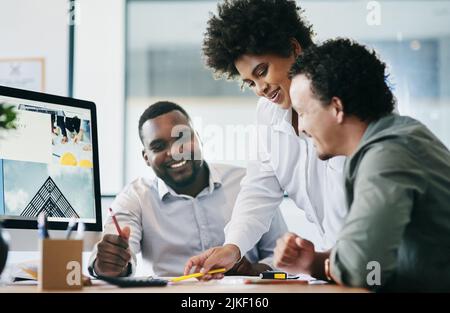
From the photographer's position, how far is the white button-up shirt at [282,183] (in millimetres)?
1854

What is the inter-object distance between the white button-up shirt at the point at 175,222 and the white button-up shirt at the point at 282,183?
0.73 ft

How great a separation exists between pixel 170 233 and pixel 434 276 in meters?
1.21

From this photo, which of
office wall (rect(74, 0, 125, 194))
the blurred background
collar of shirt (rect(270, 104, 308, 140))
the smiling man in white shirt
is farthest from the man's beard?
office wall (rect(74, 0, 125, 194))

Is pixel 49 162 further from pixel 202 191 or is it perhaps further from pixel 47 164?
pixel 202 191

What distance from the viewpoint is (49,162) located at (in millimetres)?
1619

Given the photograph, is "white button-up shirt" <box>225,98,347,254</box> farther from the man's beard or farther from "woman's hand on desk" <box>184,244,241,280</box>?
the man's beard

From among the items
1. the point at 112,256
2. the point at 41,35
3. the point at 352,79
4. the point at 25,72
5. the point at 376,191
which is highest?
the point at 41,35

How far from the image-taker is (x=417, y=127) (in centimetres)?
126

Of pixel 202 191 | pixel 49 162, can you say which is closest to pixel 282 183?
pixel 202 191

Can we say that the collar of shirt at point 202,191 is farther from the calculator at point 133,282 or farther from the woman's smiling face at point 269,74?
the calculator at point 133,282

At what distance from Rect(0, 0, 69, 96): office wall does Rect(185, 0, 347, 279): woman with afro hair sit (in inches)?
51.8

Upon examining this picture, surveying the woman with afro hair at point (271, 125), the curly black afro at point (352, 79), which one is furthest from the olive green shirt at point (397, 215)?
the woman with afro hair at point (271, 125)

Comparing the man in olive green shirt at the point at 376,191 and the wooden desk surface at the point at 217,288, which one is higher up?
the man in olive green shirt at the point at 376,191

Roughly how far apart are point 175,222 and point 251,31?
2.45 ft
